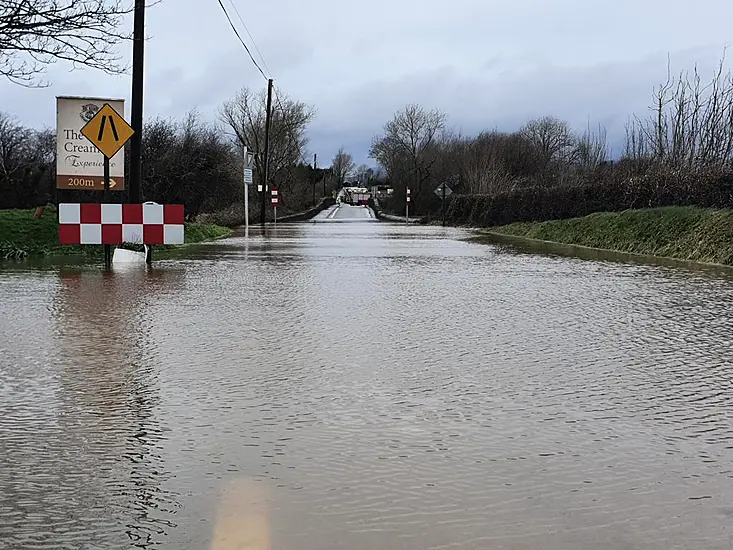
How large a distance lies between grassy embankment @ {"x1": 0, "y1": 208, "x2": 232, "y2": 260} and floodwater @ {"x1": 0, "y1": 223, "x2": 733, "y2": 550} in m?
5.82

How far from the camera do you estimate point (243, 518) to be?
3.04m

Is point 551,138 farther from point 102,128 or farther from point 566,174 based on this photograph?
point 102,128

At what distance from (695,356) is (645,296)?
11.9ft

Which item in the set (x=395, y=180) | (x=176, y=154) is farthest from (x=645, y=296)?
(x=395, y=180)

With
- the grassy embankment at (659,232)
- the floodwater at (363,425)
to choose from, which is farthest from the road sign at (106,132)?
the grassy embankment at (659,232)

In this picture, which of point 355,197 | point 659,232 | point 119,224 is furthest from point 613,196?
point 355,197

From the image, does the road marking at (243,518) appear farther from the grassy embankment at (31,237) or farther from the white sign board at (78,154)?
the white sign board at (78,154)

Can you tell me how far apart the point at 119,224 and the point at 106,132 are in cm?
139

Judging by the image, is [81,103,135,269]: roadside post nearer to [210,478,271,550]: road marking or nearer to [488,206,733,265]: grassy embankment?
[488,206,733,265]: grassy embankment

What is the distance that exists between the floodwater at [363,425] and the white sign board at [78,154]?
944cm

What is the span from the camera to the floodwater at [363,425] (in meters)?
3.00

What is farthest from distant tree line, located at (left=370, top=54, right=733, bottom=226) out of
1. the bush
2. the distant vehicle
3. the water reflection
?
the distant vehicle

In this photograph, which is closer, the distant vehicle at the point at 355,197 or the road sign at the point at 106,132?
the road sign at the point at 106,132

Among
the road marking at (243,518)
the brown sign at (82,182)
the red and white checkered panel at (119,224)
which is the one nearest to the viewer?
the road marking at (243,518)
